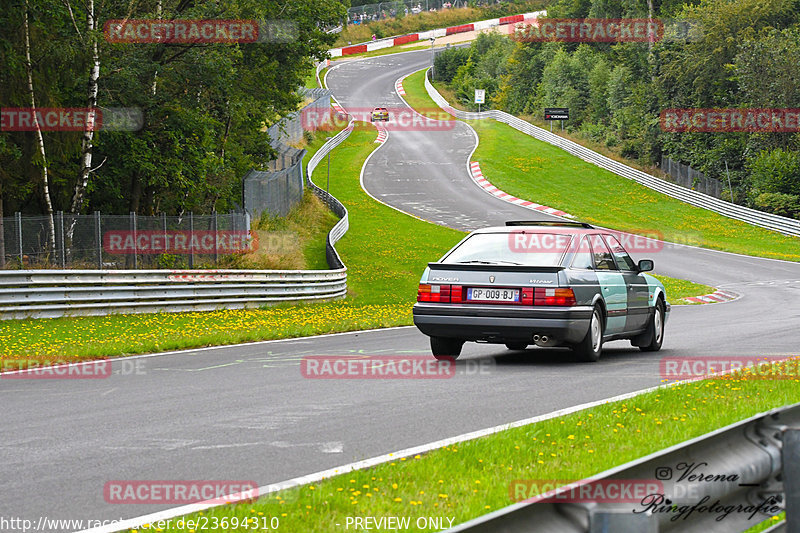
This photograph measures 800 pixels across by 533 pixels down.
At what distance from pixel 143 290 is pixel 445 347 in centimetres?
1142

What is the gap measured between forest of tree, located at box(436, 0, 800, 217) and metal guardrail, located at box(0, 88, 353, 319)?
1349 inches

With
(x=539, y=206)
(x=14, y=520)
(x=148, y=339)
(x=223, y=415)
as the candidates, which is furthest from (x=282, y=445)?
(x=539, y=206)

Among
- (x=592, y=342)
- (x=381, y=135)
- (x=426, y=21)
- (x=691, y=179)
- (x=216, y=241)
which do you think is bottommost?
(x=592, y=342)

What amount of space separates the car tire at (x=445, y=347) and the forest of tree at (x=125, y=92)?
13797mm

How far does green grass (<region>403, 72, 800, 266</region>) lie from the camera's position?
46.8m

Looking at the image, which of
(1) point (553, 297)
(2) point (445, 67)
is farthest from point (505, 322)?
(2) point (445, 67)

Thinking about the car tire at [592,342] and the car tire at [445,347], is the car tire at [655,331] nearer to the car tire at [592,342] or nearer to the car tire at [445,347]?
the car tire at [592,342]

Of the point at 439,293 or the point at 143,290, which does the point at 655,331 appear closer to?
the point at 439,293

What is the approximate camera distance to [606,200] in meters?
55.3

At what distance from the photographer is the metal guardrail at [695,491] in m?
2.94

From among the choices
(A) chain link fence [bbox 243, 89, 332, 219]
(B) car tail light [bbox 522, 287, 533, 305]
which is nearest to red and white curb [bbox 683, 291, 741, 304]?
(A) chain link fence [bbox 243, 89, 332, 219]

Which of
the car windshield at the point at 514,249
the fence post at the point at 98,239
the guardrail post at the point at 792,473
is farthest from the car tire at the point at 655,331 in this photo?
the fence post at the point at 98,239

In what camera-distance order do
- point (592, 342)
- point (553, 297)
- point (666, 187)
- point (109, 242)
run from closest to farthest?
point (553, 297), point (592, 342), point (109, 242), point (666, 187)

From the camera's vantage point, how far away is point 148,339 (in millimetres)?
15531
